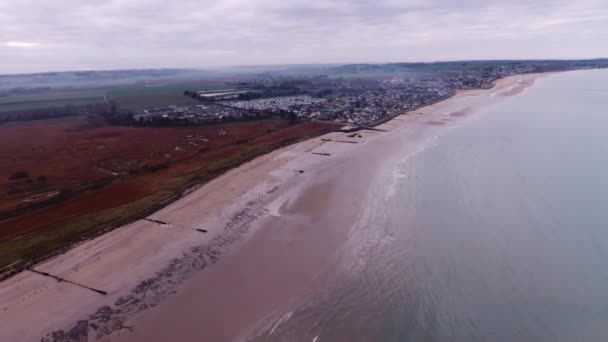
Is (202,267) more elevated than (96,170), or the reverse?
(96,170)

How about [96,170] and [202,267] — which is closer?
[202,267]

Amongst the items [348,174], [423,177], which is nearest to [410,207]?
[423,177]

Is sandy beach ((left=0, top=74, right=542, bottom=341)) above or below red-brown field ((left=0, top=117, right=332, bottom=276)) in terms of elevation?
below

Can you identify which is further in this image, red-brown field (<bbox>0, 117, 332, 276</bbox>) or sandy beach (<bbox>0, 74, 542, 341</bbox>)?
red-brown field (<bbox>0, 117, 332, 276</bbox>)

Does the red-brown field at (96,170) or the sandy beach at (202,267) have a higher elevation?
the red-brown field at (96,170)
